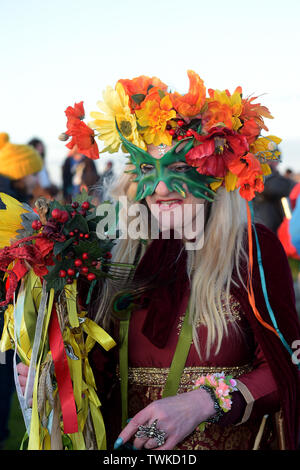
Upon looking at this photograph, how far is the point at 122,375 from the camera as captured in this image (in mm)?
2119

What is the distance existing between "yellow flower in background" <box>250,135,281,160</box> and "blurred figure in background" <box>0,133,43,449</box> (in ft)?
7.46

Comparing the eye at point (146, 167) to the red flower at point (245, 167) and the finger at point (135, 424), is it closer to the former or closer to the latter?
Result: the red flower at point (245, 167)

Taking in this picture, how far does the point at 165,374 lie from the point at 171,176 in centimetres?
72

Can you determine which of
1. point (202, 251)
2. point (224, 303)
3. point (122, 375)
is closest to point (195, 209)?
point (202, 251)

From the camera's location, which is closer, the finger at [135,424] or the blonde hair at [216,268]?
the finger at [135,424]

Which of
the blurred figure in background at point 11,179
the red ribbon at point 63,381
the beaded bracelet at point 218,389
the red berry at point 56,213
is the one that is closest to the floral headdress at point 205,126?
the red berry at point 56,213

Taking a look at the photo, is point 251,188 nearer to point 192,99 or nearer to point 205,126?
point 205,126

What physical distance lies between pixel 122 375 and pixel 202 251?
1.79 feet

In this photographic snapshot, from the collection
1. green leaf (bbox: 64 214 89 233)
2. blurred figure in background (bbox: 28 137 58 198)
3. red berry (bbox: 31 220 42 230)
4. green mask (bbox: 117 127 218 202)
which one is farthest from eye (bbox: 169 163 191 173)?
blurred figure in background (bbox: 28 137 58 198)

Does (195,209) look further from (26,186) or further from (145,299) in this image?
(26,186)

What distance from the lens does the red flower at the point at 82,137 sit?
89.4 inches

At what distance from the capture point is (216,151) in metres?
2.13

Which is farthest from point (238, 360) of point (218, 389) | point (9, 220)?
point (9, 220)

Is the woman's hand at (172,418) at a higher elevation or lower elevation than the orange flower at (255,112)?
lower
